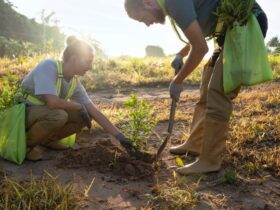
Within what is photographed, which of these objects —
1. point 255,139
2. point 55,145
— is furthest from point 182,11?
point 55,145

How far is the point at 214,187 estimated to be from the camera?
3.35 meters

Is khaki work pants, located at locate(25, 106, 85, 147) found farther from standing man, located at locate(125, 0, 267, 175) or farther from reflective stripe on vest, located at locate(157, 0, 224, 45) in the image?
reflective stripe on vest, located at locate(157, 0, 224, 45)

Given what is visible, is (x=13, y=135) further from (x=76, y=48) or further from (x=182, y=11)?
(x=182, y=11)

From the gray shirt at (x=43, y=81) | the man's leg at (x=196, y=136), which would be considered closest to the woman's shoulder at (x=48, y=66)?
the gray shirt at (x=43, y=81)

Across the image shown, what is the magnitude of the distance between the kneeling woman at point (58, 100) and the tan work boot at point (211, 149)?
0.61m

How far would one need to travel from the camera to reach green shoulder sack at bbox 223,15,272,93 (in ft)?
10.6

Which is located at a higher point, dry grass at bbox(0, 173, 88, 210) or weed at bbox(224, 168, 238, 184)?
weed at bbox(224, 168, 238, 184)

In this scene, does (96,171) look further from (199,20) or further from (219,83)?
(199,20)

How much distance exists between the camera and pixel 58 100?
3613 millimetres

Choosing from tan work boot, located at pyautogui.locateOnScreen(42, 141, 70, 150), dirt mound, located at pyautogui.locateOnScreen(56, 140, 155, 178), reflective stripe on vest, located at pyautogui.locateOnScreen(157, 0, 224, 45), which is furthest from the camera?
tan work boot, located at pyautogui.locateOnScreen(42, 141, 70, 150)

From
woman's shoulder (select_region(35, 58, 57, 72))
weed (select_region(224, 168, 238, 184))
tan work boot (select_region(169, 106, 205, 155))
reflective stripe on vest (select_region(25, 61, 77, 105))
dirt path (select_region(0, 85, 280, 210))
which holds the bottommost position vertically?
dirt path (select_region(0, 85, 280, 210))

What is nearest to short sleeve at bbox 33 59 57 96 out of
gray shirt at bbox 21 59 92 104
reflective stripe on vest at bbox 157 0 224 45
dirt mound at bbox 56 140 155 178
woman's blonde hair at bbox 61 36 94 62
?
gray shirt at bbox 21 59 92 104

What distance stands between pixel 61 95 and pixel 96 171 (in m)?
0.80

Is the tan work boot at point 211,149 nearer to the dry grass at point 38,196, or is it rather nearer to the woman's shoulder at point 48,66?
the dry grass at point 38,196
